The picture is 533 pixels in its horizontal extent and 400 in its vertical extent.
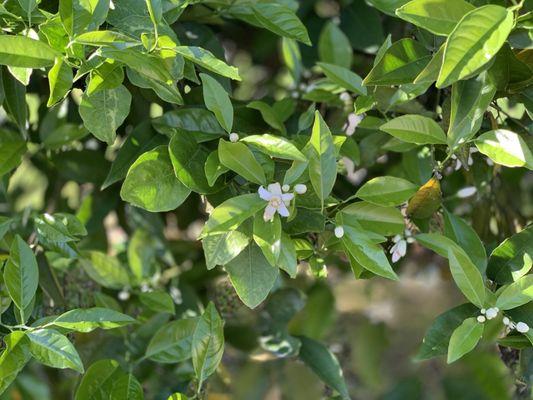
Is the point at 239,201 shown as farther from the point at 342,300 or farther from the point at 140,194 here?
the point at 342,300

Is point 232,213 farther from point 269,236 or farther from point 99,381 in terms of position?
point 99,381

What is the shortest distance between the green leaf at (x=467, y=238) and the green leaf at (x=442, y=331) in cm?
4

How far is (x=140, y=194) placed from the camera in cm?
68

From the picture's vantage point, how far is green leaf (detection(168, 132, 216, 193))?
0.70 meters

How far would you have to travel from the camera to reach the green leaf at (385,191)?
0.72 meters

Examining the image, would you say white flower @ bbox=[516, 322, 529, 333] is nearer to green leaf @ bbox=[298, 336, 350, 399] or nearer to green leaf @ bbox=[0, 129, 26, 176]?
green leaf @ bbox=[298, 336, 350, 399]

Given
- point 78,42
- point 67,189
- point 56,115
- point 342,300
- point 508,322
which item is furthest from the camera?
point 342,300

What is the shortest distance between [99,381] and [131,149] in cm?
25

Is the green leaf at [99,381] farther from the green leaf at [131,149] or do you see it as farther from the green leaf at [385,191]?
the green leaf at [385,191]

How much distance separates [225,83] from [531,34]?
0.33 metres

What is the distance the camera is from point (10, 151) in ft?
2.85

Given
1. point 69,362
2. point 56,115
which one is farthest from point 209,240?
point 56,115

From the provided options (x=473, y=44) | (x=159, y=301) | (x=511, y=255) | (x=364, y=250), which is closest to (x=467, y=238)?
(x=511, y=255)

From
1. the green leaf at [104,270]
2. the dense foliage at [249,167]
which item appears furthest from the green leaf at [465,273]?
the green leaf at [104,270]
